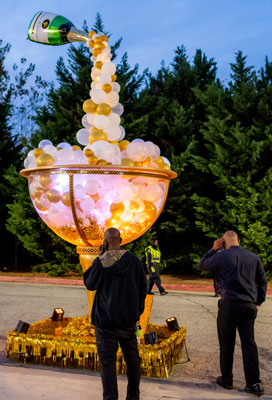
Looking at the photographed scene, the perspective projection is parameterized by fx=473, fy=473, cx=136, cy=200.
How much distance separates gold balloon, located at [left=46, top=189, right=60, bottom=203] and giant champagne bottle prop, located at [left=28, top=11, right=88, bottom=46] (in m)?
2.13

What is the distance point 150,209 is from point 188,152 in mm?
12190

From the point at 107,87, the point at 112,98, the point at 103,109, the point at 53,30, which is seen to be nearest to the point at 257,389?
the point at 103,109

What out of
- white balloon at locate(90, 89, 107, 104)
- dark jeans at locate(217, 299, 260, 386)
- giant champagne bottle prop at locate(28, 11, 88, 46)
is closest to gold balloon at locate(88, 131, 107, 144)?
white balloon at locate(90, 89, 107, 104)

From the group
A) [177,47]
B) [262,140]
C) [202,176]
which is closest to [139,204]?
[262,140]

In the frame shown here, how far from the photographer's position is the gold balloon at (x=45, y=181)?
553cm

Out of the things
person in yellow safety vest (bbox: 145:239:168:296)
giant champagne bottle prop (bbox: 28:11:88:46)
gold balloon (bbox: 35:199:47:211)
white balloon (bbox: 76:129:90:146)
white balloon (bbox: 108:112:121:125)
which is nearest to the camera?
gold balloon (bbox: 35:199:47:211)

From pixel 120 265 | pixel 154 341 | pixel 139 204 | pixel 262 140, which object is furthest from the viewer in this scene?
pixel 262 140

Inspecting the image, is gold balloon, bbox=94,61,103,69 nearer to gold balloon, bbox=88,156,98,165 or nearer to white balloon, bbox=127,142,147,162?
white balloon, bbox=127,142,147,162

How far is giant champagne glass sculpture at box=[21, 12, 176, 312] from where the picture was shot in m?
5.38

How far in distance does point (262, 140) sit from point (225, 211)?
286 cm

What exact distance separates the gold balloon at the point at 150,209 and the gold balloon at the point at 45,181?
1.16 meters

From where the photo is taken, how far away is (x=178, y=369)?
5.39 m

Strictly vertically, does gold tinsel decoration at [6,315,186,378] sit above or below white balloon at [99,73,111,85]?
below

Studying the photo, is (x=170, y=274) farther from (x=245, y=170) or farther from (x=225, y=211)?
(x=245, y=170)
